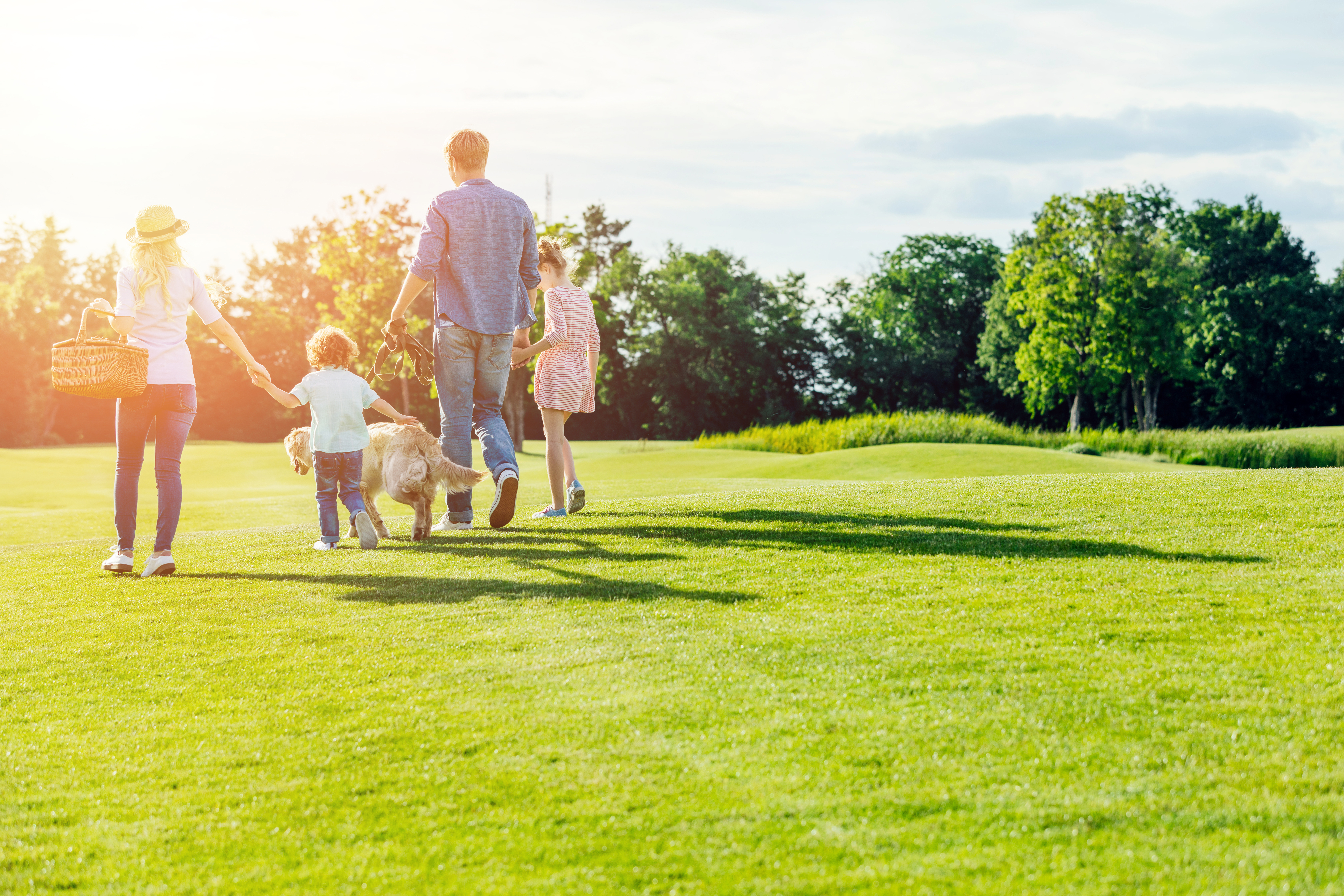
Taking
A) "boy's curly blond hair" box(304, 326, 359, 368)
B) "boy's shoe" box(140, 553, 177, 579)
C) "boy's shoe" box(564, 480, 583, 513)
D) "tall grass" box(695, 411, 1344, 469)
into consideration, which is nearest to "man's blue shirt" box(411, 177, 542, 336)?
"boy's curly blond hair" box(304, 326, 359, 368)

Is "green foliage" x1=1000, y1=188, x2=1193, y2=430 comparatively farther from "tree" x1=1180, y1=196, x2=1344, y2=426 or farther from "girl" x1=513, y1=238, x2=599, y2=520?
"girl" x1=513, y1=238, x2=599, y2=520

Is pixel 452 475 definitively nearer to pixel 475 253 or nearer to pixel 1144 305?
pixel 475 253

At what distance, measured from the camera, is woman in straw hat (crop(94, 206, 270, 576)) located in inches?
252

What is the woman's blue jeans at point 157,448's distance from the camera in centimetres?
648

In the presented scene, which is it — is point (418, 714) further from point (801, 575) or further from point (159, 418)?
point (159, 418)

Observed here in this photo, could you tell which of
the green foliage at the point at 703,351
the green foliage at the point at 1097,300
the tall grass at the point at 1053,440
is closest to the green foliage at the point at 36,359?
the green foliage at the point at 703,351

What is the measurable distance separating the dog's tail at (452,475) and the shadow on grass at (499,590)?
4.42ft

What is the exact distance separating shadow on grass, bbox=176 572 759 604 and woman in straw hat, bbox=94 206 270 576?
43.3 inches

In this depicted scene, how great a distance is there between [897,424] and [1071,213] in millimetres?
22631

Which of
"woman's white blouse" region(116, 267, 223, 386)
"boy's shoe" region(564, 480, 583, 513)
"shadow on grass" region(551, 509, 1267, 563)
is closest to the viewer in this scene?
"shadow on grass" region(551, 509, 1267, 563)

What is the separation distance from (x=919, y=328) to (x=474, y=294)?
51.9 meters

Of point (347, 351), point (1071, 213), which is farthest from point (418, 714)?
point (1071, 213)

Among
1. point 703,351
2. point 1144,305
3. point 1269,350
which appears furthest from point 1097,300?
point 703,351

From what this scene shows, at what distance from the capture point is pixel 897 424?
2566 cm
